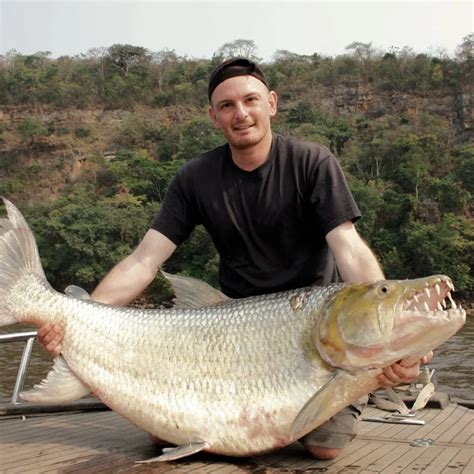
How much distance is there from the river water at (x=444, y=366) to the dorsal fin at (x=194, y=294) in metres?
13.1

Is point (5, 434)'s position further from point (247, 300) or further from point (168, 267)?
point (168, 267)

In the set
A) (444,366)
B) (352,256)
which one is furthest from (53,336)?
(444,366)

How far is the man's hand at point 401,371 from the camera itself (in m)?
2.96

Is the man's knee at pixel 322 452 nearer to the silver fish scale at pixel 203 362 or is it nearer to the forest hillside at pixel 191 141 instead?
the silver fish scale at pixel 203 362

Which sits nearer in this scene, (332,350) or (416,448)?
(332,350)

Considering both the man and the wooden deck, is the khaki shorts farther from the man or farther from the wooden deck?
the man

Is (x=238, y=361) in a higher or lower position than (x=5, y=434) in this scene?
higher

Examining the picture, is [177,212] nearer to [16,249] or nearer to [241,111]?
[241,111]

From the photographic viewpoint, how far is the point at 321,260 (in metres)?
4.06

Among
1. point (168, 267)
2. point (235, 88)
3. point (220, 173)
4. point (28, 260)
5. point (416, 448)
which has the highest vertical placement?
point (235, 88)

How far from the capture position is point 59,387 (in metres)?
3.53

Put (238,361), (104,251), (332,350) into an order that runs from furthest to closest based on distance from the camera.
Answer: (104,251) < (238,361) < (332,350)

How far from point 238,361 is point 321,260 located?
1065 millimetres

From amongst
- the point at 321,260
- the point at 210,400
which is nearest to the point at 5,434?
the point at 210,400
